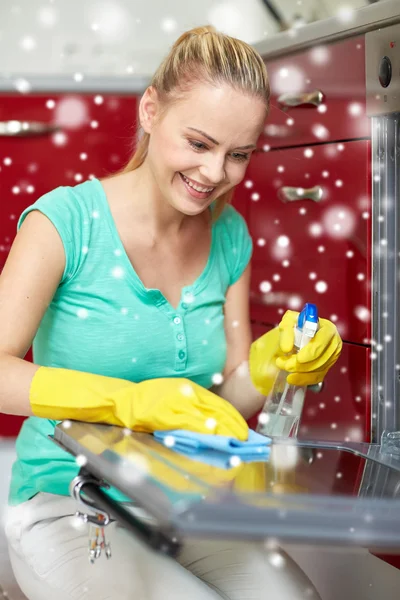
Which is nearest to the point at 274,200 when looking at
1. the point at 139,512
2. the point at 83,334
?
the point at 83,334

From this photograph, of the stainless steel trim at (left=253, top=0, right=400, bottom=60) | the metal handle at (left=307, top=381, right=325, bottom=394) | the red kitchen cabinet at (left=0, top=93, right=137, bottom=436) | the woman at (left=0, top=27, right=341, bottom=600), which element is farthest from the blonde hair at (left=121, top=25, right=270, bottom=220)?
the red kitchen cabinet at (left=0, top=93, right=137, bottom=436)

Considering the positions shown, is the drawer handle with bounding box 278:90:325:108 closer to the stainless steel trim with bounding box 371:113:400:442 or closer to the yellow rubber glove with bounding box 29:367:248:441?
the stainless steel trim with bounding box 371:113:400:442

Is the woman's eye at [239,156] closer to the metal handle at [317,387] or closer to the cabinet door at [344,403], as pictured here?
the cabinet door at [344,403]

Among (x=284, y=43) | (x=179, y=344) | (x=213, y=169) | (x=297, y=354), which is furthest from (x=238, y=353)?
(x=284, y=43)

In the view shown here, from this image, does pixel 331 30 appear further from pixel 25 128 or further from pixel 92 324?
pixel 25 128

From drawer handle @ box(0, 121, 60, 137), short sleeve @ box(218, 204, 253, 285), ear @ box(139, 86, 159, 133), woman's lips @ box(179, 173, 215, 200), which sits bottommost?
short sleeve @ box(218, 204, 253, 285)

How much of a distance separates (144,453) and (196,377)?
47 cm

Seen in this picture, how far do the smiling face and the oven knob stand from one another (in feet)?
0.78

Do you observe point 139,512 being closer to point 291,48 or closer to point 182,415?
point 182,415

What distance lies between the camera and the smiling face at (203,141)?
3.69ft

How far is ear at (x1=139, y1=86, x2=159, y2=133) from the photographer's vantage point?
1.22 metres

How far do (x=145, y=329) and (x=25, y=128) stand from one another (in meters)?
0.90

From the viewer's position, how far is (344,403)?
4.77 feet

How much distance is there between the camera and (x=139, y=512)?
3.99 feet
